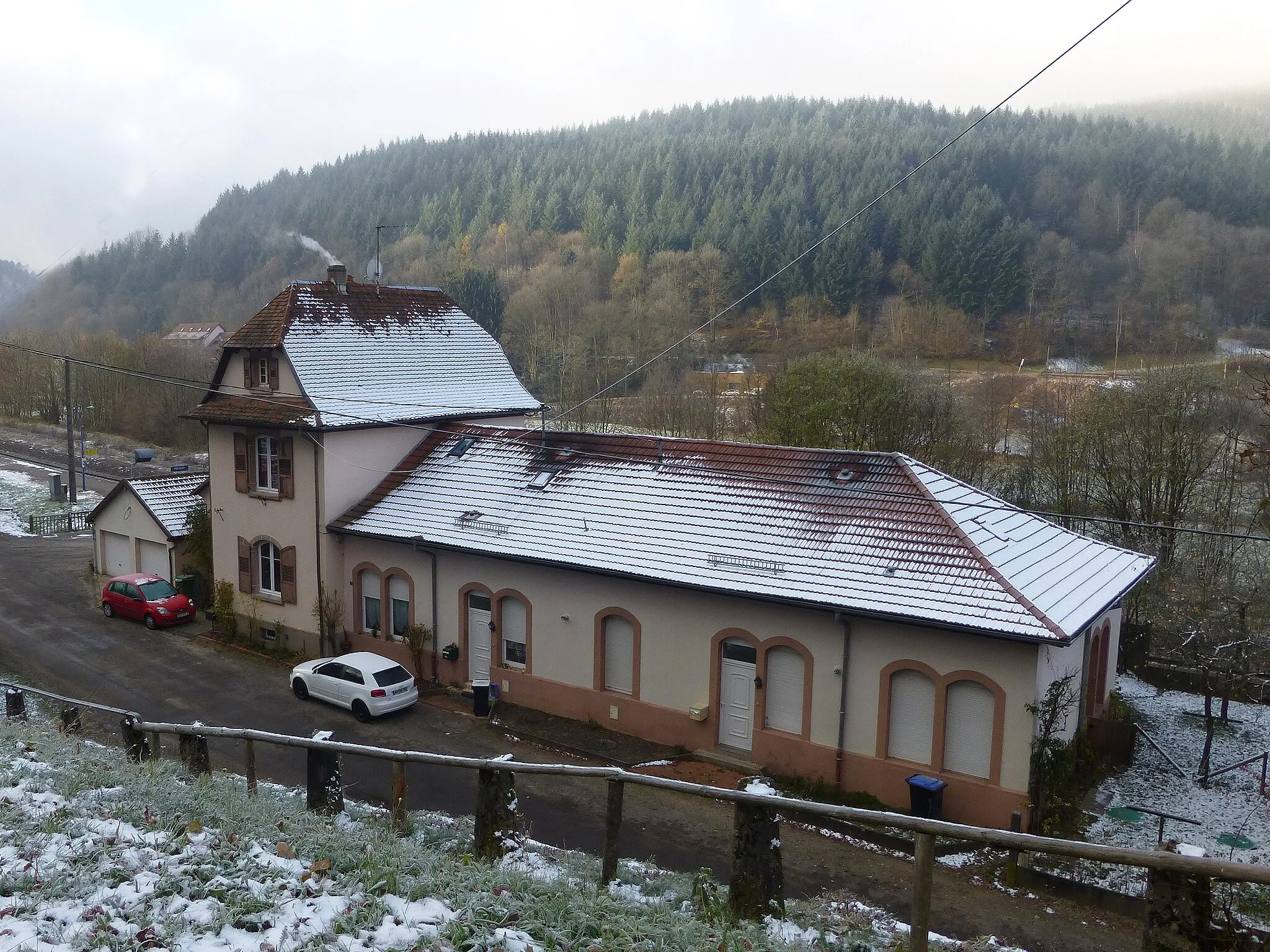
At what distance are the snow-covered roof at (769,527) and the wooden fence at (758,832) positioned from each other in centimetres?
803

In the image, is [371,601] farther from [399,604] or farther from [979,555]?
[979,555]

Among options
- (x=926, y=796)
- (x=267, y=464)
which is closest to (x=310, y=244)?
(x=267, y=464)

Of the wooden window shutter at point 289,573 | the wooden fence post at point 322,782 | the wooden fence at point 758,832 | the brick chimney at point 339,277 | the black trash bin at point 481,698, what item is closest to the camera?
the wooden fence at point 758,832

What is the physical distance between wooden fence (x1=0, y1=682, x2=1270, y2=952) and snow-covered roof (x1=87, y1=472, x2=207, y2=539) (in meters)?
18.9

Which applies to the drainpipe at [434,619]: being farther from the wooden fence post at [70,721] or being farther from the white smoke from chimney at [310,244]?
the white smoke from chimney at [310,244]

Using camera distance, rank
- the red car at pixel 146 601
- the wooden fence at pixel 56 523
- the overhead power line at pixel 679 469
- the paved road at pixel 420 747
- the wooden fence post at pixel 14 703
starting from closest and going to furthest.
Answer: the paved road at pixel 420 747
the overhead power line at pixel 679 469
the wooden fence post at pixel 14 703
the red car at pixel 146 601
the wooden fence at pixel 56 523

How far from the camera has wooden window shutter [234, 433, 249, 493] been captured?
26.4 m

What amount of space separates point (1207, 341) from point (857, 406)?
34.9 metres

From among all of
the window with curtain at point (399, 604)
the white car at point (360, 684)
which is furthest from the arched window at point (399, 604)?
the white car at point (360, 684)

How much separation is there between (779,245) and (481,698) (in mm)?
65805

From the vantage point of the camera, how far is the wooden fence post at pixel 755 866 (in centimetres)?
800

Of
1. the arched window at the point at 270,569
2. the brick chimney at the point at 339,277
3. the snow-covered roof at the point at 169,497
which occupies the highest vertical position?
the brick chimney at the point at 339,277

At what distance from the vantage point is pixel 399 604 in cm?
2389

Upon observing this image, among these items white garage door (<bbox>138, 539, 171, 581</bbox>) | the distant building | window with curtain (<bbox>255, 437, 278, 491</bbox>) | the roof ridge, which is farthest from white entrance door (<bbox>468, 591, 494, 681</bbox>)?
the distant building
